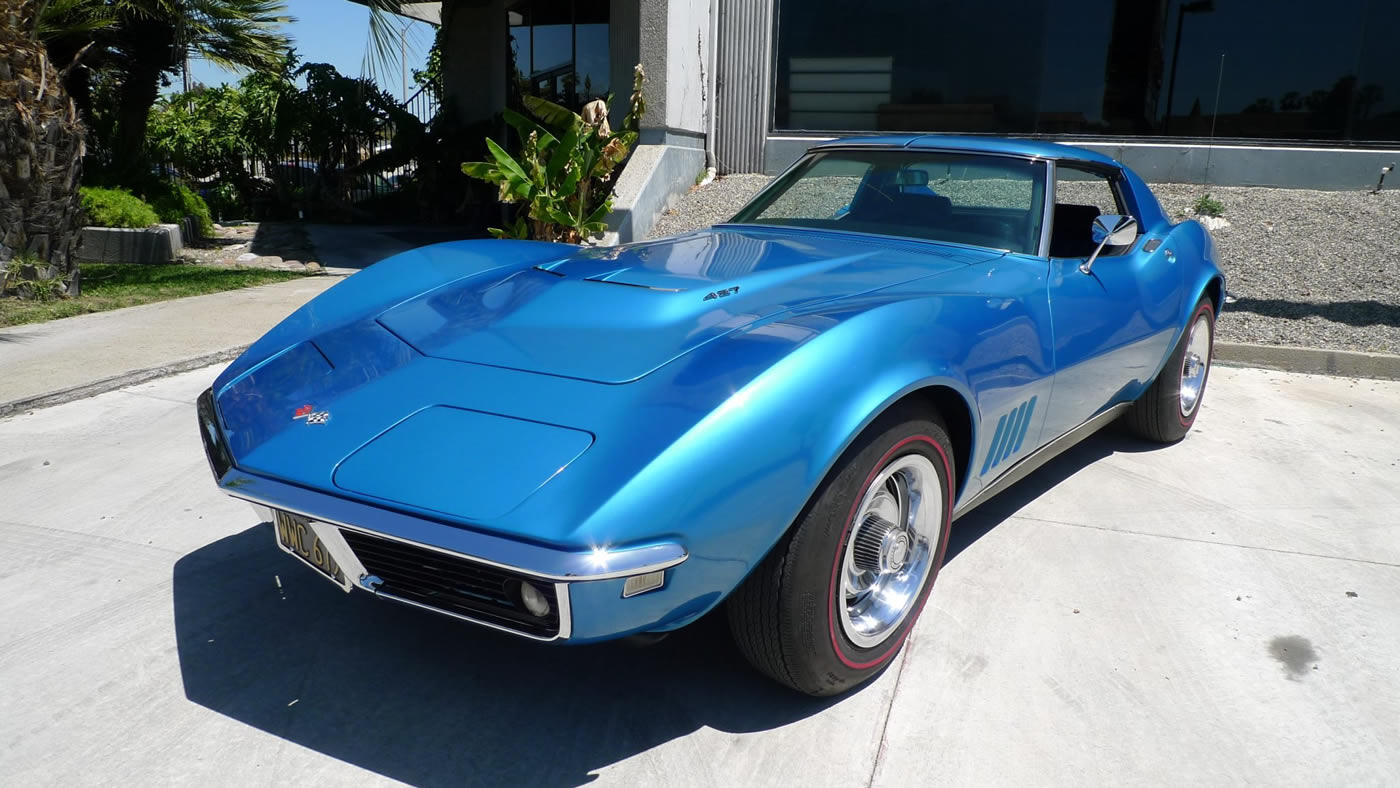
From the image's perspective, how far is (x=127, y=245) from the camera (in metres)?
10.2

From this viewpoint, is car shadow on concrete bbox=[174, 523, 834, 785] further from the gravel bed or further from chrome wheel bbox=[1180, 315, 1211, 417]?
the gravel bed

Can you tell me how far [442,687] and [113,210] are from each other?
9.94 metres

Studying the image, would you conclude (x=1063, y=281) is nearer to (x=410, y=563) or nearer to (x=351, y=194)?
(x=410, y=563)

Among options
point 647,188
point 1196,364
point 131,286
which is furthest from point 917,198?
point 131,286

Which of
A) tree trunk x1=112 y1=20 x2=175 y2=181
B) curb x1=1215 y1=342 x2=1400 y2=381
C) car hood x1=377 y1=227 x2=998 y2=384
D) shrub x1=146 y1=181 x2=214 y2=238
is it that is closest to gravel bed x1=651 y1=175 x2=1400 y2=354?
curb x1=1215 y1=342 x2=1400 y2=381

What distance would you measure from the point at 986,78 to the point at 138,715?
34.0 feet

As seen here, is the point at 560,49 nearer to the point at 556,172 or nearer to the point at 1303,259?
the point at 556,172

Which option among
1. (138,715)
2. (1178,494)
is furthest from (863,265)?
(138,715)

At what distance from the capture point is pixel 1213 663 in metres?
2.67

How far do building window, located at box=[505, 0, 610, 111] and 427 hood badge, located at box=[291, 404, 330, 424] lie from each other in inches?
420

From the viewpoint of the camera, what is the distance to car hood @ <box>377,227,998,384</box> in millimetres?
2371

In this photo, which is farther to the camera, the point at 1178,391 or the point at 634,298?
the point at 1178,391

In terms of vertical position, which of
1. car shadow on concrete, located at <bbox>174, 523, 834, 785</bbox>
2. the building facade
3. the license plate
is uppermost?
the building facade

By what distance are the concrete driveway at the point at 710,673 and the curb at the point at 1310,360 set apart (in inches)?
113
